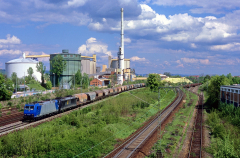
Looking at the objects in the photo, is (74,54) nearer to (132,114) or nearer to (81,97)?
(81,97)

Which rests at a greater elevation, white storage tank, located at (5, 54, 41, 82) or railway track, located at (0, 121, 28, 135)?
white storage tank, located at (5, 54, 41, 82)

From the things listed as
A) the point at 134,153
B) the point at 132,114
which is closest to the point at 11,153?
the point at 134,153

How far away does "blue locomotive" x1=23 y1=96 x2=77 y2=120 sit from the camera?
Result: 33.1 metres

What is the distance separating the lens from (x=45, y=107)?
35219mm

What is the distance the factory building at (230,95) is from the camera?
38.2 m

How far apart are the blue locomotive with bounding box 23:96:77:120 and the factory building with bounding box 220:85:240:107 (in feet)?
108

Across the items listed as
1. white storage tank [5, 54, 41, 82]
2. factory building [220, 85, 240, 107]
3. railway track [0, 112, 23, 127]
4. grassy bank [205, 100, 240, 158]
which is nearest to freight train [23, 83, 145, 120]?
railway track [0, 112, 23, 127]

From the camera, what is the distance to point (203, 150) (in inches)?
923

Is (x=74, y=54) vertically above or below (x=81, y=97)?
above

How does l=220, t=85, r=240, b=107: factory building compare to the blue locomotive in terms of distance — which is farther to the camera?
l=220, t=85, r=240, b=107: factory building

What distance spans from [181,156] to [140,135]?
769 cm

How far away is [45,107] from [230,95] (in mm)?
35203

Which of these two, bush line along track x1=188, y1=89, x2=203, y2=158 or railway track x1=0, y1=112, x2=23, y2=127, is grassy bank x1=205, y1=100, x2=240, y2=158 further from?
railway track x1=0, y1=112, x2=23, y2=127

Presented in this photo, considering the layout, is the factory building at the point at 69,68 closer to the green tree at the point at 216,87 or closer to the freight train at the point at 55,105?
the freight train at the point at 55,105
